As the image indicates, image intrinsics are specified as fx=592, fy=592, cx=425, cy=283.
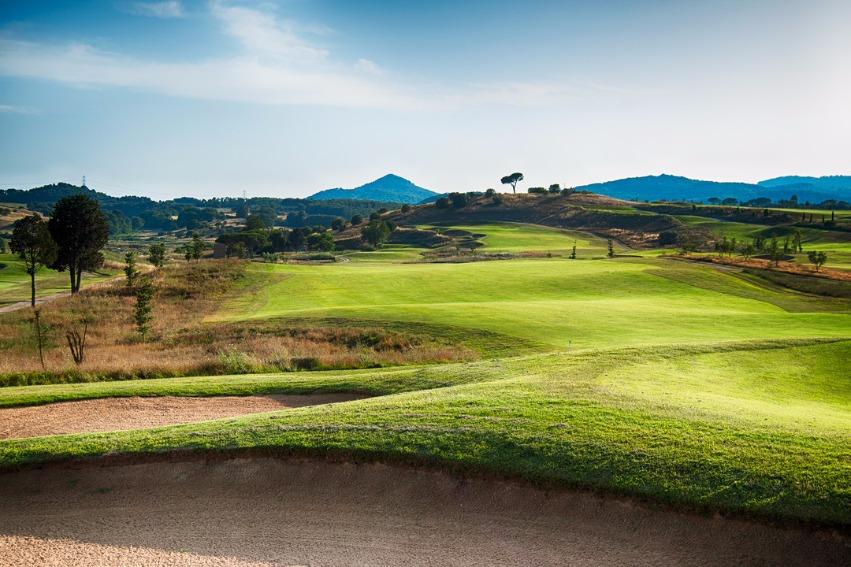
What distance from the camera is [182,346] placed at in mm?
32875

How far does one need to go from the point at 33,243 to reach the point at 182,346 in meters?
36.7

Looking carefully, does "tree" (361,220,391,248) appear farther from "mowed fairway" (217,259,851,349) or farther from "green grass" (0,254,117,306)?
"mowed fairway" (217,259,851,349)

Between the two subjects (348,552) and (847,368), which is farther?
(847,368)

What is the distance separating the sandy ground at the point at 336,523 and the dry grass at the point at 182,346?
42.1ft

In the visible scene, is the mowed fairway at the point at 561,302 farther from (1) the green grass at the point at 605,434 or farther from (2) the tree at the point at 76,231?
(2) the tree at the point at 76,231

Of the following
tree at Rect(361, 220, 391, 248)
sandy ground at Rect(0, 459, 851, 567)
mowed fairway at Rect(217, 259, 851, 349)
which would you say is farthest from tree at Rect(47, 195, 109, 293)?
tree at Rect(361, 220, 391, 248)

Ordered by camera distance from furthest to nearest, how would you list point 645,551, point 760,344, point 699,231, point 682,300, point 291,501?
point 699,231, point 682,300, point 760,344, point 291,501, point 645,551

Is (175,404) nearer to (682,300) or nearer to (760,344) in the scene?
(760,344)

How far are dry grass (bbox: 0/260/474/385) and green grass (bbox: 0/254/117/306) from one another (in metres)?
28.2

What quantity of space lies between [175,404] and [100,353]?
14867 mm

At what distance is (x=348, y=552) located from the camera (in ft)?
31.9

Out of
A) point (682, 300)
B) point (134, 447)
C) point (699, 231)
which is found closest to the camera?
point (134, 447)

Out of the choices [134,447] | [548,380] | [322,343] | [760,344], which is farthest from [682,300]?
[134,447]

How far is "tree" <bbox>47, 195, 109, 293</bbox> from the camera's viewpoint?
68.4m
